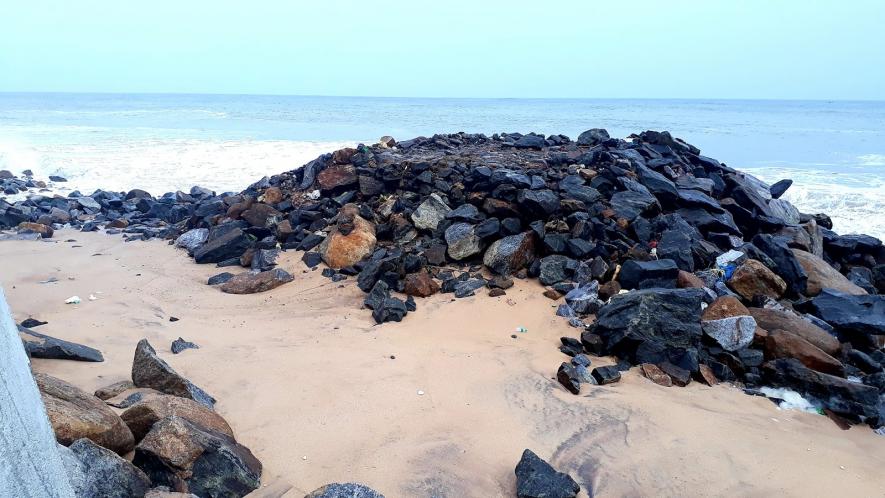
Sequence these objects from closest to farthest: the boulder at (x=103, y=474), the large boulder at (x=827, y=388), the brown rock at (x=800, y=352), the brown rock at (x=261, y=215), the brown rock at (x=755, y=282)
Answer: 1. the boulder at (x=103, y=474)
2. the large boulder at (x=827, y=388)
3. the brown rock at (x=800, y=352)
4. the brown rock at (x=755, y=282)
5. the brown rock at (x=261, y=215)

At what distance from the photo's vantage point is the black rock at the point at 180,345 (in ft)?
15.3

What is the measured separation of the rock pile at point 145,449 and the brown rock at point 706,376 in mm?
3418

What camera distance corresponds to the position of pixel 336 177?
873 centimetres

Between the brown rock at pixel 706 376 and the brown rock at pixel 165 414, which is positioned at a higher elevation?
the brown rock at pixel 165 414

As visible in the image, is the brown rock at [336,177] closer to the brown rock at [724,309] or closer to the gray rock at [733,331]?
the brown rock at [724,309]

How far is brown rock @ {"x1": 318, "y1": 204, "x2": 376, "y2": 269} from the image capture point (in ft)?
22.8

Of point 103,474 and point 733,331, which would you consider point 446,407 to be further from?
point 733,331

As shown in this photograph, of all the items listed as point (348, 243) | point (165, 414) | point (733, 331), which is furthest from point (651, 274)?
point (165, 414)

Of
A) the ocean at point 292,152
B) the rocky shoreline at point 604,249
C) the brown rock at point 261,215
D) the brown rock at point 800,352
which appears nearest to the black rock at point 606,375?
the rocky shoreline at point 604,249

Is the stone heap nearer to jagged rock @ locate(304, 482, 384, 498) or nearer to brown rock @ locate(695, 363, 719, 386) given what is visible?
brown rock @ locate(695, 363, 719, 386)

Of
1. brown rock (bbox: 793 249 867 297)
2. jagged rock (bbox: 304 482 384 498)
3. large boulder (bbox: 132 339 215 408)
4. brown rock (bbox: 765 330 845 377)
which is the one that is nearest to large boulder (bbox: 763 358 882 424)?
brown rock (bbox: 765 330 845 377)

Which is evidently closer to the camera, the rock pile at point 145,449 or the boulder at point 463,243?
the rock pile at point 145,449

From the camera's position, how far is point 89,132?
3000 centimetres

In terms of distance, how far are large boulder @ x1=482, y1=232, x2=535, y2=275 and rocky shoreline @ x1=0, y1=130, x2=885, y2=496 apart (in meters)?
0.02
